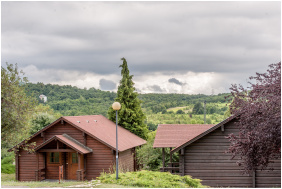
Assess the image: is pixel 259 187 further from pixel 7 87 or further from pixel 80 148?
pixel 7 87

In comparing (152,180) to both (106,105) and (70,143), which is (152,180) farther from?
(106,105)

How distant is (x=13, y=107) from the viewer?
16203mm

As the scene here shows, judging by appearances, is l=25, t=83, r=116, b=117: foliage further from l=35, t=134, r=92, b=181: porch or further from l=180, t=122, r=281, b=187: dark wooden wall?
l=180, t=122, r=281, b=187: dark wooden wall

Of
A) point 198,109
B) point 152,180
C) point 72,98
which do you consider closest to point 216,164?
point 152,180

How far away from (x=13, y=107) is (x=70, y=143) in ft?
29.6

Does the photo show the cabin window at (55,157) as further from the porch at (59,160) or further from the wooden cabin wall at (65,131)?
the wooden cabin wall at (65,131)

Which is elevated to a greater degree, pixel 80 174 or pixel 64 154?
pixel 64 154

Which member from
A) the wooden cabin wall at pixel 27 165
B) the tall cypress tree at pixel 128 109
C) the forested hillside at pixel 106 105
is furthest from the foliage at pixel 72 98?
the wooden cabin wall at pixel 27 165

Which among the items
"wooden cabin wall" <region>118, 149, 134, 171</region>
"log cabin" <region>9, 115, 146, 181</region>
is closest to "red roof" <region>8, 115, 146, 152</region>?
"log cabin" <region>9, 115, 146, 181</region>

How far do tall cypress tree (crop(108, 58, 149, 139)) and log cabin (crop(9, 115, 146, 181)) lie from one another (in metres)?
9.38

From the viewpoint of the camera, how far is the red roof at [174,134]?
23312 mm

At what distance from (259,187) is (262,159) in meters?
8.14

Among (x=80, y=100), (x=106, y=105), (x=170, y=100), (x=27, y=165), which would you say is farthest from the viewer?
(x=170, y=100)

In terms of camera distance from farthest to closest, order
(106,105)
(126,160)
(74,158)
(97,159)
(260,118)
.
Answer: (106,105) < (126,160) < (74,158) < (97,159) < (260,118)
